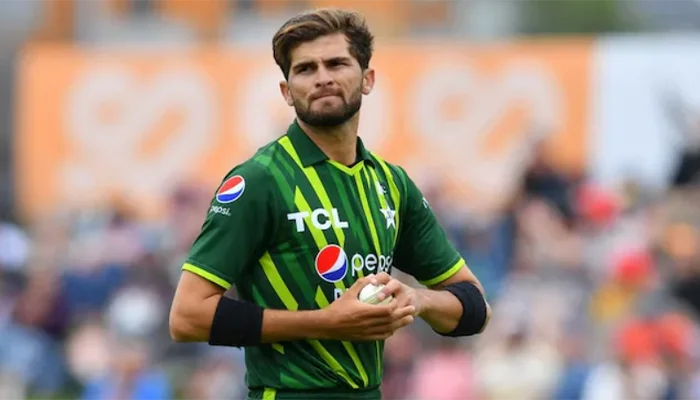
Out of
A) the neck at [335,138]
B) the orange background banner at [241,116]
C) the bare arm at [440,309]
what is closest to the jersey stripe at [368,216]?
the neck at [335,138]

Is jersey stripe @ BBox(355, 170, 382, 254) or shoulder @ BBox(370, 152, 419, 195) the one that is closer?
jersey stripe @ BBox(355, 170, 382, 254)

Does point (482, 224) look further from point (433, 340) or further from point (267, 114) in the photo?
point (267, 114)

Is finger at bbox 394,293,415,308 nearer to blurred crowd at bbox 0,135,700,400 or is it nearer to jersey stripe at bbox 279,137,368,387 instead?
jersey stripe at bbox 279,137,368,387

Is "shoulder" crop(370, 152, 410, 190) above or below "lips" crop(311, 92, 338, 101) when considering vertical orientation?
below

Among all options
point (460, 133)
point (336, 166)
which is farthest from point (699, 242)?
point (336, 166)

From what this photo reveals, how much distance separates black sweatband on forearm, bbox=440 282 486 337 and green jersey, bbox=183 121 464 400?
33 cm

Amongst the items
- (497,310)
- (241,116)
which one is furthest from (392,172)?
(241,116)

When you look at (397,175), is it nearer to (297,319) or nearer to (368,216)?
(368,216)

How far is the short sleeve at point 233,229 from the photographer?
4570 millimetres

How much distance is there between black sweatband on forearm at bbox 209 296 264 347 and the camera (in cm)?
456

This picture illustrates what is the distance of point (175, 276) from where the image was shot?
13742 millimetres

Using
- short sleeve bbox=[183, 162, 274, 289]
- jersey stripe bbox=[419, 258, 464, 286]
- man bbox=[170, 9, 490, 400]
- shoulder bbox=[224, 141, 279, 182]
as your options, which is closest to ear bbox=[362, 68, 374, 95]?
man bbox=[170, 9, 490, 400]

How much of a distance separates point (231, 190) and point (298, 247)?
277mm

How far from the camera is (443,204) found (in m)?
14.1
